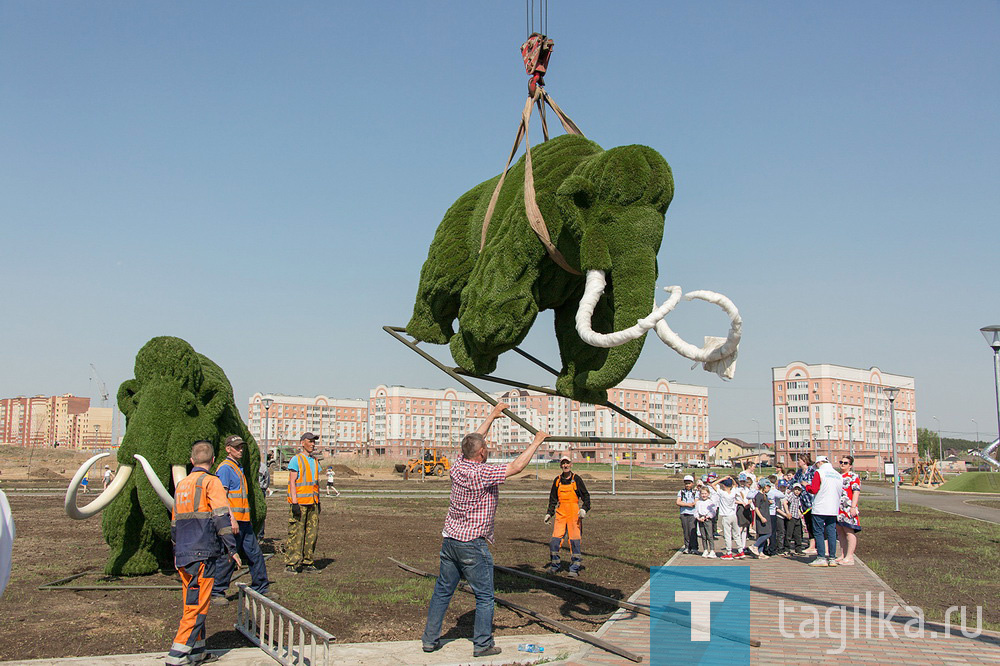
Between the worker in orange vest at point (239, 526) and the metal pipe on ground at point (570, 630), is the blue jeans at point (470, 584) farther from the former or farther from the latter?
the worker in orange vest at point (239, 526)

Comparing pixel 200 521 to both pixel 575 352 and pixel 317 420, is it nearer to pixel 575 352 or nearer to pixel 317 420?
pixel 575 352

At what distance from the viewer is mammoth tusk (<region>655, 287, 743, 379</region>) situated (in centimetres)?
496

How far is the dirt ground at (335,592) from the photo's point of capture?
Result: 6.20 meters

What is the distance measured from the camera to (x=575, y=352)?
6.35 meters

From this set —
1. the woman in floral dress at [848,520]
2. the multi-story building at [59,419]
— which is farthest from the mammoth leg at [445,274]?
the multi-story building at [59,419]

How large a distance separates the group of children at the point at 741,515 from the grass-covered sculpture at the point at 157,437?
6958mm

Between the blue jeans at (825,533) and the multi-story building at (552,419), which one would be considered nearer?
the blue jeans at (825,533)

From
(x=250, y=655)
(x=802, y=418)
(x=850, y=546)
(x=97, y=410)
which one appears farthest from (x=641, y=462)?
(x=250, y=655)

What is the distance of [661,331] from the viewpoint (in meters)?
5.15

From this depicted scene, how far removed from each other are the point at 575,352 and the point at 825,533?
7.02m

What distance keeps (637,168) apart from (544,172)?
877 mm

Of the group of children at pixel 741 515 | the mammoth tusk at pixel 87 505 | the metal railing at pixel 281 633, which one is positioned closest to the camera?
the metal railing at pixel 281 633

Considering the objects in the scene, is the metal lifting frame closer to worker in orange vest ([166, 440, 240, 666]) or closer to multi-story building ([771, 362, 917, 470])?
worker in orange vest ([166, 440, 240, 666])

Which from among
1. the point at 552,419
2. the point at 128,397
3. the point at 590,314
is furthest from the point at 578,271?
the point at 552,419
